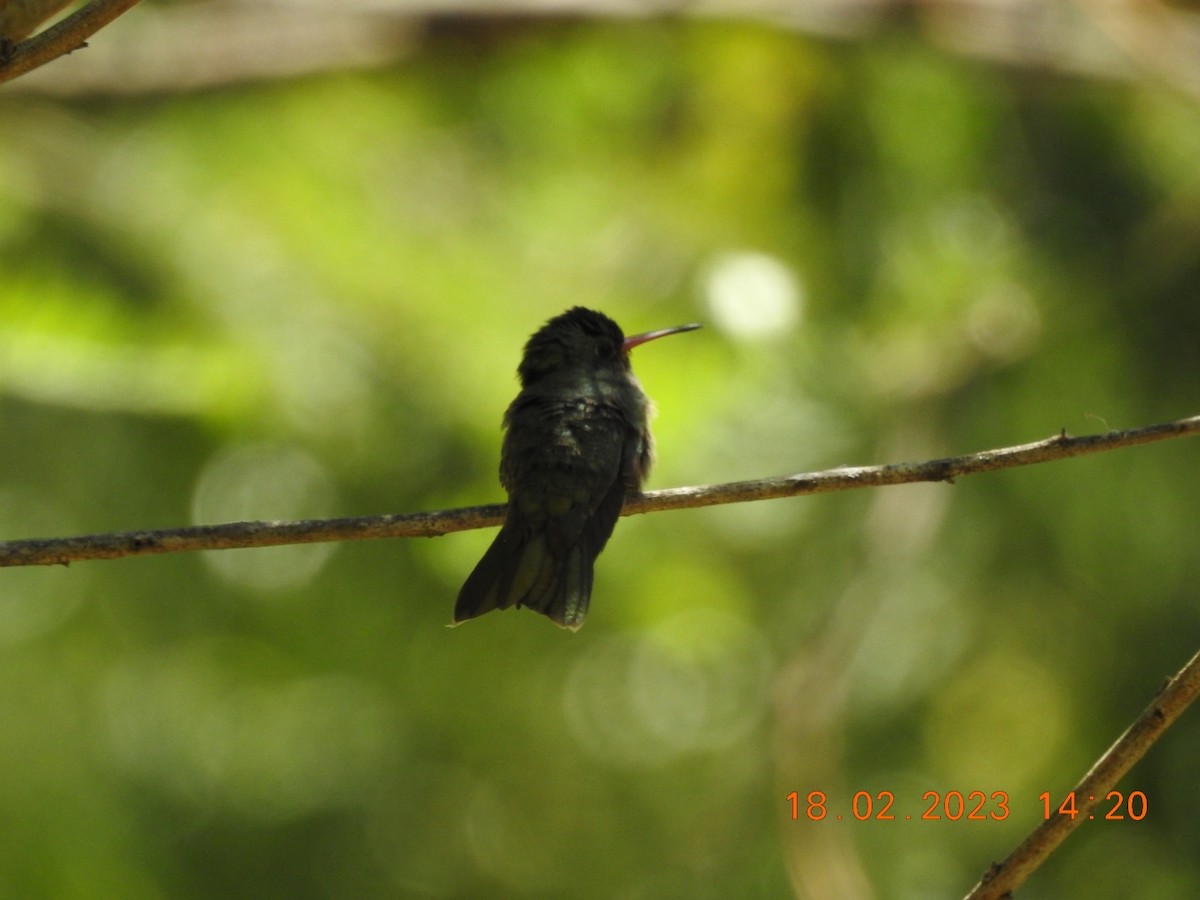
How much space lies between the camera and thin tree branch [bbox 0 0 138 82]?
2209mm

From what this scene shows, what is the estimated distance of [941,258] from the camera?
5691mm

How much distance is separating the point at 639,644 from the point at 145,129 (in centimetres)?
407

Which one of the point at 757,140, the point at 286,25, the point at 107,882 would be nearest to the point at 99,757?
the point at 107,882

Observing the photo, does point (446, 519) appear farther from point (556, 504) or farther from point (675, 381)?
point (675, 381)

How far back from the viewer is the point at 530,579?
3.72 m

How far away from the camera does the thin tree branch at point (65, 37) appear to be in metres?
2.21

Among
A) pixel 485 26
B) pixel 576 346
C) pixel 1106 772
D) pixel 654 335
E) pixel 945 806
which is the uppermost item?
pixel 485 26

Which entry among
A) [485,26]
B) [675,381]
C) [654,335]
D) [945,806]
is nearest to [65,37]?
[654,335]

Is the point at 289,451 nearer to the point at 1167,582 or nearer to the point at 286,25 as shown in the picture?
the point at 286,25

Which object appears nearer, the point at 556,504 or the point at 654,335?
the point at 556,504

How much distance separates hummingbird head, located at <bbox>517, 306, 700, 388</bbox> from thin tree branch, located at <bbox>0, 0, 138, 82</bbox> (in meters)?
2.55

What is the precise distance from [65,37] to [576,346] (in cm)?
269

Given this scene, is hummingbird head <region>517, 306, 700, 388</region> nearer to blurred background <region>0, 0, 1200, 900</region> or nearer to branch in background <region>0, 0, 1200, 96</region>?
blurred background <region>0, 0, 1200, 900</region>

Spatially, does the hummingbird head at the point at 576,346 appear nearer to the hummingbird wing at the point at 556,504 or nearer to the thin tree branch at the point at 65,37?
the hummingbird wing at the point at 556,504
